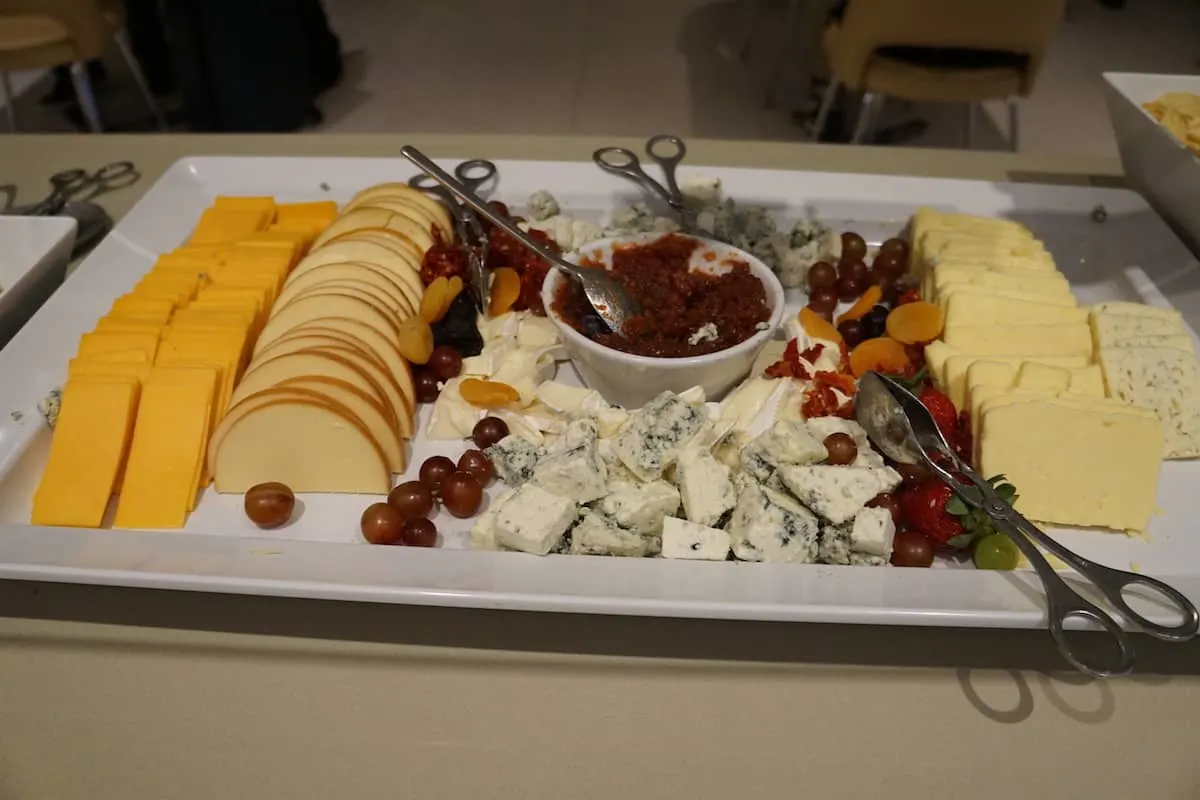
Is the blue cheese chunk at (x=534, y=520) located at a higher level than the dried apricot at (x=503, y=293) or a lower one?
higher

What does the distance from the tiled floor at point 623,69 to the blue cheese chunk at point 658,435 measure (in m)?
3.43

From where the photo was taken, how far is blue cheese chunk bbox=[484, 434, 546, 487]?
1.44 meters

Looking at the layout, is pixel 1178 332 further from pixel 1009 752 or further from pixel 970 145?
pixel 970 145

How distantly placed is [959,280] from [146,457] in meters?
1.59

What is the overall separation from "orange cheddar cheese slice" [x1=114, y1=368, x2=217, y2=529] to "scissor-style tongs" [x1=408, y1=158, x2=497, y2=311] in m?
0.58

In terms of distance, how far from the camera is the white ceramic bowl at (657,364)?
1.52m

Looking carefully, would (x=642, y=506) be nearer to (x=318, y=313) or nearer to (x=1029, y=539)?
(x=1029, y=539)

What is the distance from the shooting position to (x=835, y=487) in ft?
4.23

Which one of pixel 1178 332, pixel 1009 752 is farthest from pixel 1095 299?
pixel 1009 752

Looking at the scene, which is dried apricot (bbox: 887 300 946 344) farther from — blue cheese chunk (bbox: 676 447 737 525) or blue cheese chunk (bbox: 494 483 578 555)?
blue cheese chunk (bbox: 494 483 578 555)

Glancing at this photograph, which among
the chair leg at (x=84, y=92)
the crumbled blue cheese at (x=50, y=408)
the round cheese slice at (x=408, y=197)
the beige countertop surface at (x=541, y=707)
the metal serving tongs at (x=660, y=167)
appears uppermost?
the metal serving tongs at (x=660, y=167)

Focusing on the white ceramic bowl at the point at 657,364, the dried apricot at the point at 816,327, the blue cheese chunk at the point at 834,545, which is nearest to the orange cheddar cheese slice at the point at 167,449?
the white ceramic bowl at the point at 657,364

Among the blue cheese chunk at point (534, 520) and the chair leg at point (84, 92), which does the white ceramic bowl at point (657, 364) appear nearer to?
the blue cheese chunk at point (534, 520)

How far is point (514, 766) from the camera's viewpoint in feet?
3.52
